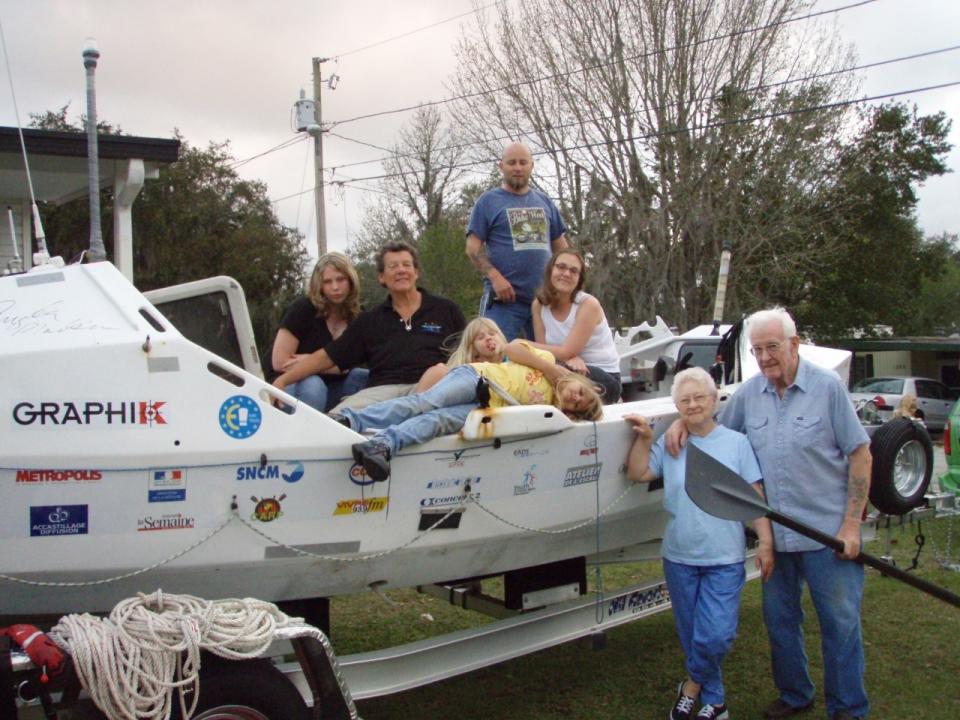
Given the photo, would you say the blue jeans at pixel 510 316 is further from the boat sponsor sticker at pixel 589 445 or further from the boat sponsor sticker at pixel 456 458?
the boat sponsor sticker at pixel 456 458

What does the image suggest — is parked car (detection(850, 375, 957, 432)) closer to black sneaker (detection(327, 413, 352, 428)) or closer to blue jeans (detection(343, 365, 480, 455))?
blue jeans (detection(343, 365, 480, 455))

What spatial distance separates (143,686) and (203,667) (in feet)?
0.78

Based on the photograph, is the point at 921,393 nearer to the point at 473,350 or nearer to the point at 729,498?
the point at 473,350

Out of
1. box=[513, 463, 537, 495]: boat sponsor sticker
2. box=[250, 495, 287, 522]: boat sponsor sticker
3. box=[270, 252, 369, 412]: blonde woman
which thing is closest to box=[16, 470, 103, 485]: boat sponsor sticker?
box=[250, 495, 287, 522]: boat sponsor sticker

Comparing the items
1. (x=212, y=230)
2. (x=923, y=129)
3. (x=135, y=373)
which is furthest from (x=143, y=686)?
(x=923, y=129)

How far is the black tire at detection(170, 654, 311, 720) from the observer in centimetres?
324

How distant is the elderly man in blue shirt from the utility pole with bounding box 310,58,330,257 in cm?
2170

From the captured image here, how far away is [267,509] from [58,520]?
739 millimetres

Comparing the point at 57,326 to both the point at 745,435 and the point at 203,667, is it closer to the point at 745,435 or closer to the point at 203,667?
the point at 203,667

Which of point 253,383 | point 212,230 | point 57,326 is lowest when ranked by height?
point 253,383

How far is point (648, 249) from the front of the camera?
2269cm

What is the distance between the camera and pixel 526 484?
4.47 m

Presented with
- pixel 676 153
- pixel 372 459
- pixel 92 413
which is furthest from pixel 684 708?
pixel 676 153

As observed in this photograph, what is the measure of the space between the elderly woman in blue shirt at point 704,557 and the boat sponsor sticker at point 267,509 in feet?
5.90
